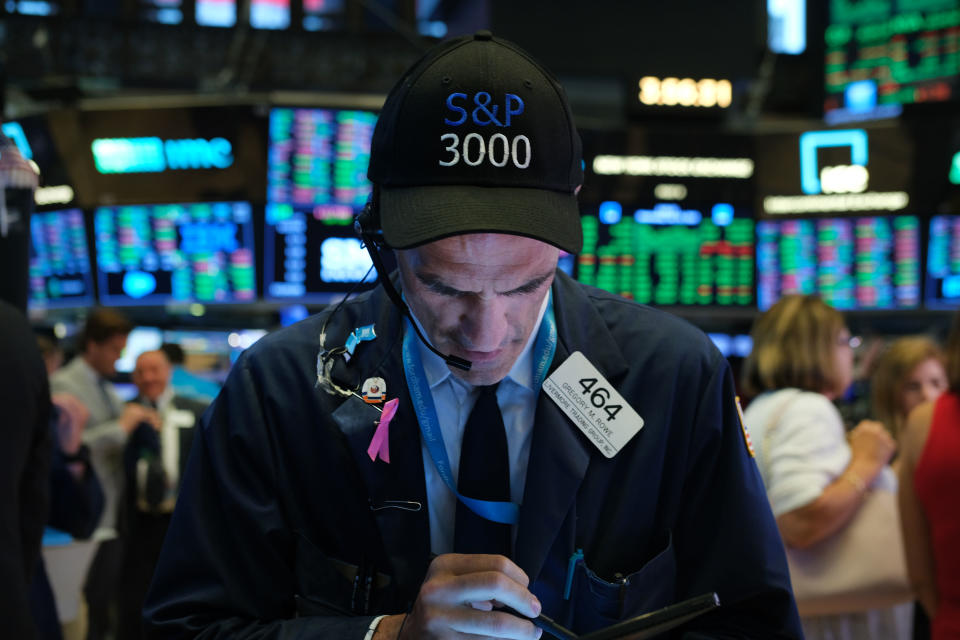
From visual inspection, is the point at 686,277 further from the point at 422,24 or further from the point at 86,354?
the point at 422,24

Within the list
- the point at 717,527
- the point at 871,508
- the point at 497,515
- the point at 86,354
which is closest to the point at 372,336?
the point at 497,515

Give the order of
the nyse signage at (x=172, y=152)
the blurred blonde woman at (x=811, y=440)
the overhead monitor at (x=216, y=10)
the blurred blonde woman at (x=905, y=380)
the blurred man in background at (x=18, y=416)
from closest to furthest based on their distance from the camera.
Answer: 1. the blurred man in background at (x=18, y=416)
2. the blurred blonde woman at (x=811, y=440)
3. the blurred blonde woman at (x=905, y=380)
4. the nyse signage at (x=172, y=152)
5. the overhead monitor at (x=216, y=10)

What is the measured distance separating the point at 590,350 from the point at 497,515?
0.29 metres

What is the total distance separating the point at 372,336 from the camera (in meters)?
1.51

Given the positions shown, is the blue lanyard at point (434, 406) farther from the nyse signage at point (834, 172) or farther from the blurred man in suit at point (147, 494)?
the nyse signage at point (834, 172)

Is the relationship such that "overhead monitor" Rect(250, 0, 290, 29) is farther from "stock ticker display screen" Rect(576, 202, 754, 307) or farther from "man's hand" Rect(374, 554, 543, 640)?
"man's hand" Rect(374, 554, 543, 640)

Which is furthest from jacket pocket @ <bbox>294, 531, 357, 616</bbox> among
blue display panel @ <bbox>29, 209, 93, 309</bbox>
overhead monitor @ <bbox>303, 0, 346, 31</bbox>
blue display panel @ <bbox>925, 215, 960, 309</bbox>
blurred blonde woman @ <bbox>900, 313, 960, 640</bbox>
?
overhead monitor @ <bbox>303, 0, 346, 31</bbox>

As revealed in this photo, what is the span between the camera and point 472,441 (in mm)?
1452

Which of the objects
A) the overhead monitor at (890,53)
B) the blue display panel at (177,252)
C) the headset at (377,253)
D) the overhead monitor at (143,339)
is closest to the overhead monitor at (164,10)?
the overhead monitor at (143,339)

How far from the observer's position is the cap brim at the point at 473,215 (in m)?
1.27

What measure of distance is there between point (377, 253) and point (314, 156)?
11.8ft

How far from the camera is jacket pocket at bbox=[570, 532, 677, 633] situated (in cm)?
139

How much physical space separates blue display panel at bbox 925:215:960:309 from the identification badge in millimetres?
4376

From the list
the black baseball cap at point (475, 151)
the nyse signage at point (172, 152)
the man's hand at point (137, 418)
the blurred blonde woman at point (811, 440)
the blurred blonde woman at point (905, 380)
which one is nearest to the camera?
the black baseball cap at point (475, 151)
